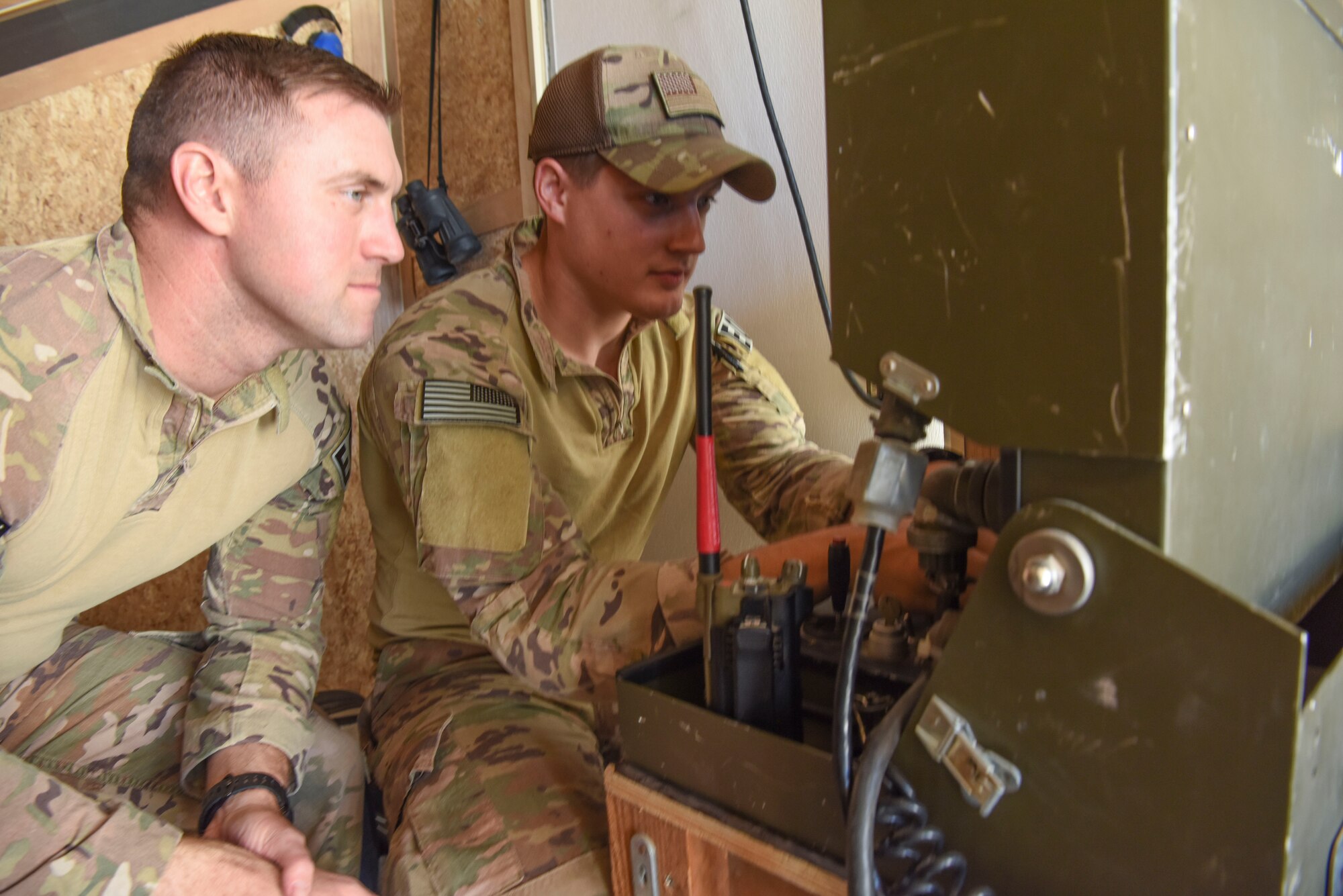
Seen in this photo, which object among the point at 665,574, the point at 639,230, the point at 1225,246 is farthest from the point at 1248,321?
the point at 639,230

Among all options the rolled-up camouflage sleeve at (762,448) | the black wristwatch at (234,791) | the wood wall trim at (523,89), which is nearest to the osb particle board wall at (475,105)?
the wood wall trim at (523,89)

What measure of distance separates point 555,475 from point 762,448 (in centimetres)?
31

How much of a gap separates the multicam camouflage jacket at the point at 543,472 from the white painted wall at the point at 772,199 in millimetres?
93

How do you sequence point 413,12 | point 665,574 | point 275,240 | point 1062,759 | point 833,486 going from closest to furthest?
1. point 1062,759
2. point 665,574
3. point 275,240
4. point 833,486
5. point 413,12

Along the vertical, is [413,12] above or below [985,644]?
above

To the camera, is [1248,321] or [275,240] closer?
[1248,321]

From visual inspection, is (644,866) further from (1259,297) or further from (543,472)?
(543,472)

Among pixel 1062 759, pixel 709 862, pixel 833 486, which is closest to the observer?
pixel 1062 759

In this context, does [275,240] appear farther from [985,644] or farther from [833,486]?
[985,644]

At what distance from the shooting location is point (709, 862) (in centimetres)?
63

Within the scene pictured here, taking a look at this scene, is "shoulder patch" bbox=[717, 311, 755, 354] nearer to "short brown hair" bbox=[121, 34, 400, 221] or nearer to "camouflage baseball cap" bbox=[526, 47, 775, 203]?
"camouflage baseball cap" bbox=[526, 47, 775, 203]

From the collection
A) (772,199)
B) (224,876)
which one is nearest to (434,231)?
(772,199)

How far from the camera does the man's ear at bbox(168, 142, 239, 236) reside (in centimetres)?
105

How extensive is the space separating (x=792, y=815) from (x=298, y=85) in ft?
3.22
